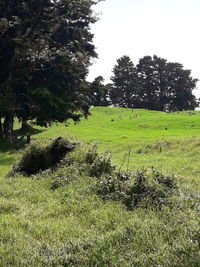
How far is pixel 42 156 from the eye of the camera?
48.5ft

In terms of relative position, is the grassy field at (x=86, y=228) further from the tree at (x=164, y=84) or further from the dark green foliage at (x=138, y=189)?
the tree at (x=164, y=84)

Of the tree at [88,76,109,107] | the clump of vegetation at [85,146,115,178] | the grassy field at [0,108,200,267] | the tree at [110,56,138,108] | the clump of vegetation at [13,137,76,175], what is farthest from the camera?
the tree at [110,56,138,108]

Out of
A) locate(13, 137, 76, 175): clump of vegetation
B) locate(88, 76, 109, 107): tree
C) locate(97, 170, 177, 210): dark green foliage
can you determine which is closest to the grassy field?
locate(97, 170, 177, 210): dark green foliage

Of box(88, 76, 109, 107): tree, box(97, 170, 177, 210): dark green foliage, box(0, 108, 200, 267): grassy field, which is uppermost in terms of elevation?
box(88, 76, 109, 107): tree

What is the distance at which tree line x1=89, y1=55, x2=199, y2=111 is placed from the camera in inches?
3765

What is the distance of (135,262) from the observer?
5.72 meters

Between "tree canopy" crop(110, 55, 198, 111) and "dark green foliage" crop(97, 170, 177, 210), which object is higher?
"tree canopy" crop(110, 55, 198, 111)

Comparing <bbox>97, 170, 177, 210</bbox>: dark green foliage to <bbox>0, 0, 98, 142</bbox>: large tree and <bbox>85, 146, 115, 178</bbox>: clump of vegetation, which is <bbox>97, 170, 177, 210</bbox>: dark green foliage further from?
<bbox>0, 0, 98, 142</bbox>: large tree

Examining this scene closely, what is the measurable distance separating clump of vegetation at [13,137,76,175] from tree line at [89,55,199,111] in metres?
80.8

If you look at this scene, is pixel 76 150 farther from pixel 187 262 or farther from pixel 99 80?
pixel 99 80

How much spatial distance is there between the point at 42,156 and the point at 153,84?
280 ft

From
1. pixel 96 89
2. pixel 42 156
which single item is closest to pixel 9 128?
pixel 96 89

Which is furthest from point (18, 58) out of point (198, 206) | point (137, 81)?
point (137, 81)

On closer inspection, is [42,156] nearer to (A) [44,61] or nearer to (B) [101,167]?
(B) [101,167]
